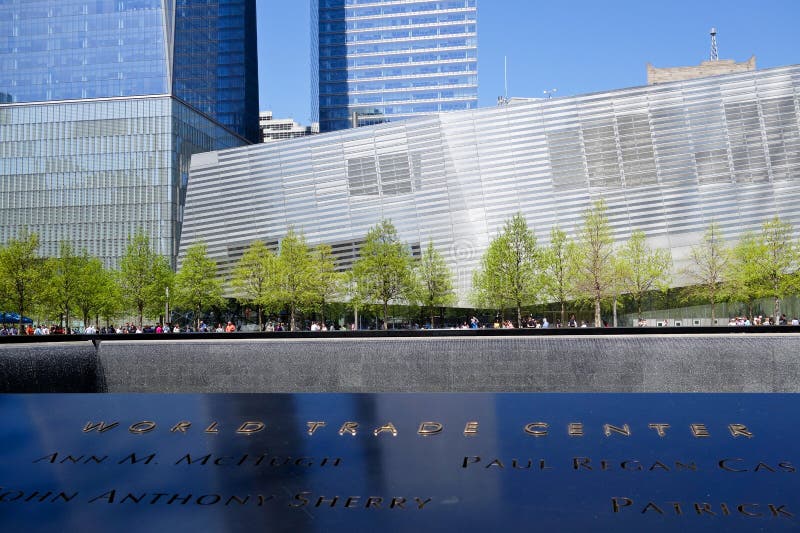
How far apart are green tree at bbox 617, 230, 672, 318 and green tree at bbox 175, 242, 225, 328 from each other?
29.5 meters

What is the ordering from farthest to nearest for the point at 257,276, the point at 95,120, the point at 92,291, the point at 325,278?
1. the point at 95,120
2. the point at 257,276
3. the point at 92,291
4. the point at 325,278

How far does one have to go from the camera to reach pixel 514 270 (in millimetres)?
48531

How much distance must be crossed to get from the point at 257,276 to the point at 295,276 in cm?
504

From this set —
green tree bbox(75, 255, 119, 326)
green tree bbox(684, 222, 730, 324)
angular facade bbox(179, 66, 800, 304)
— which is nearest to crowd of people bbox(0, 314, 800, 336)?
green tree bbox(75, 255, 119, 326)

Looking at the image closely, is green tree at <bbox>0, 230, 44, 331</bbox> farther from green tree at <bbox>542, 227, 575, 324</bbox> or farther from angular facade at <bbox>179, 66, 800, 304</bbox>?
green tree at <bbox>542, 227, 575, 324</bbox>

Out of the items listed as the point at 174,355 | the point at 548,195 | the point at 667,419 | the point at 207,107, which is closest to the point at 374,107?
the point at 207,107

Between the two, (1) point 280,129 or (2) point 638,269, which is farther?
(1) point 280,129

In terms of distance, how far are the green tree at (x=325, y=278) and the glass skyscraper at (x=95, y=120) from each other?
33.9 meters

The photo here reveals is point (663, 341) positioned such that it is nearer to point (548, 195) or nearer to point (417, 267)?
point (417, 267)

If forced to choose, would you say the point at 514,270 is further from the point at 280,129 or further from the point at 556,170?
the point at 280,129

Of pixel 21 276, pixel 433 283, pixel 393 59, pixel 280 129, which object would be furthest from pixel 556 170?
pixel 280 129

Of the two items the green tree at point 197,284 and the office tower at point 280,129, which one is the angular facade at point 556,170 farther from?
the office tower at point 280,129

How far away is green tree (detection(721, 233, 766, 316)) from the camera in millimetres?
47875

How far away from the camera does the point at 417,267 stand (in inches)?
2144
